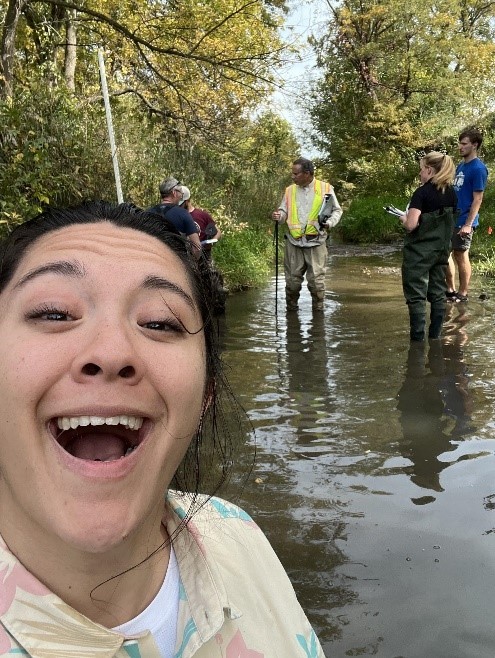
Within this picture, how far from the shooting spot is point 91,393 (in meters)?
1.18

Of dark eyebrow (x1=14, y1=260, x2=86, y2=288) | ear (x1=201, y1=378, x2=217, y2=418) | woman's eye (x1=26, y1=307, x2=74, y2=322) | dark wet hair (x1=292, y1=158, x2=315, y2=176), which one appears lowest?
ear (x1=201, y1=378, x2=217, y2=418)

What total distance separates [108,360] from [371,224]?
2097cm

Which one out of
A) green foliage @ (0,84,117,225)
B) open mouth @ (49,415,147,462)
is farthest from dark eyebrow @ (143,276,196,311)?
green foliage @ (0,84,117,225)

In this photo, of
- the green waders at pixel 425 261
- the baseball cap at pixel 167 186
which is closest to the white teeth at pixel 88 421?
the green waders at pixel 425 261

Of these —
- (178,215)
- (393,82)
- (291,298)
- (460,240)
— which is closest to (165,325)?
(178,215)

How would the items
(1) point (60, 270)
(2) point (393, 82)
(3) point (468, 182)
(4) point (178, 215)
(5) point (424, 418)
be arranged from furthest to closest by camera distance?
(2) point (393, 82), (3) point (468, 182), (4) point (178, 215), (5) point (424, 418), (1) point (60, 270)

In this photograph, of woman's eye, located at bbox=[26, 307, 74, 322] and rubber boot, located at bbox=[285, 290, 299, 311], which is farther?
rubber boot, located at bbox=[285, 290, 299, 311]

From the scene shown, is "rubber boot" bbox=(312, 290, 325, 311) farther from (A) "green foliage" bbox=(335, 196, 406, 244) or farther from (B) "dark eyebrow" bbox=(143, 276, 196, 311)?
(A) "green foliage" bbox=(335, 196, 406, 244)

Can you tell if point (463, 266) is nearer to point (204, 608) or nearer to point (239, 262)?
point (239, 262)

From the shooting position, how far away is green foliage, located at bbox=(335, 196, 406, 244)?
2097 cm

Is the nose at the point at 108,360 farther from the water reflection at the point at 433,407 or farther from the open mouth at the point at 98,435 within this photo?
the water reflection at the point at 433,407

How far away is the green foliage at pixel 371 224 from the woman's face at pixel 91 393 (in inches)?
787

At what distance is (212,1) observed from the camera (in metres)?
15.8

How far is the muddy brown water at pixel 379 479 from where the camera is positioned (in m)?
2.68
